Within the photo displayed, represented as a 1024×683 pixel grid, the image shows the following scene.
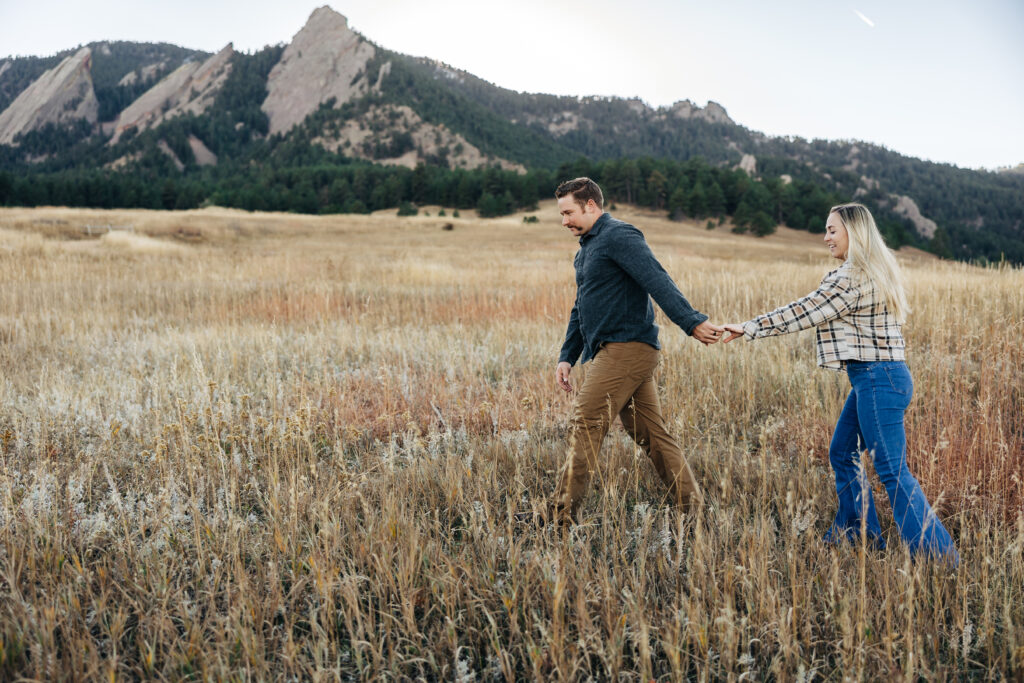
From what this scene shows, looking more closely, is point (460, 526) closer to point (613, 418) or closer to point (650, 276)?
point (613, 418)

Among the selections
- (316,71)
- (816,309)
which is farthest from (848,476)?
(316,71)

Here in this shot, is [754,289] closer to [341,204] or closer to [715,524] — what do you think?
[715,524]

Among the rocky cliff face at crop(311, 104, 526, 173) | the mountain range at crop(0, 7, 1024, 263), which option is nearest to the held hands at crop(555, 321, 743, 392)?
the mountain range at crop(0, 7, 1024, 263)

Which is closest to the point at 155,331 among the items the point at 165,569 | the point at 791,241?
the point at 165,569

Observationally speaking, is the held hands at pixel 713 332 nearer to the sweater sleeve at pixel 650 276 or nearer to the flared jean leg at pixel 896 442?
the sweater sleeve at pixel 650 276

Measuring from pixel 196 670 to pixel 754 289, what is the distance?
11693 mm

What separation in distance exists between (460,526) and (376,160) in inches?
5764

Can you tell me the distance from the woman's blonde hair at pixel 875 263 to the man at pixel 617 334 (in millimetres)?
773

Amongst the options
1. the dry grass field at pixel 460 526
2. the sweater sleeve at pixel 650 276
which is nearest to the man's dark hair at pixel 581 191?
the sweater sleeve at pixel 650 276

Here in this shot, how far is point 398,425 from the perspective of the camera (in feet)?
15.9

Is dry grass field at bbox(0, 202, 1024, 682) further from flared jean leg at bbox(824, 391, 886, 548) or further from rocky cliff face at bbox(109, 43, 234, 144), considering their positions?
rocky cliff face at bbox(109, 43, 234, 144)

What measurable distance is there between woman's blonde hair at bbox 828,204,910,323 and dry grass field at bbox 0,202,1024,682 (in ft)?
3.28

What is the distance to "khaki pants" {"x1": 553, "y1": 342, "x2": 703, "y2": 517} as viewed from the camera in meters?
3.04

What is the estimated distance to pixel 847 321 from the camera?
2.88 m
